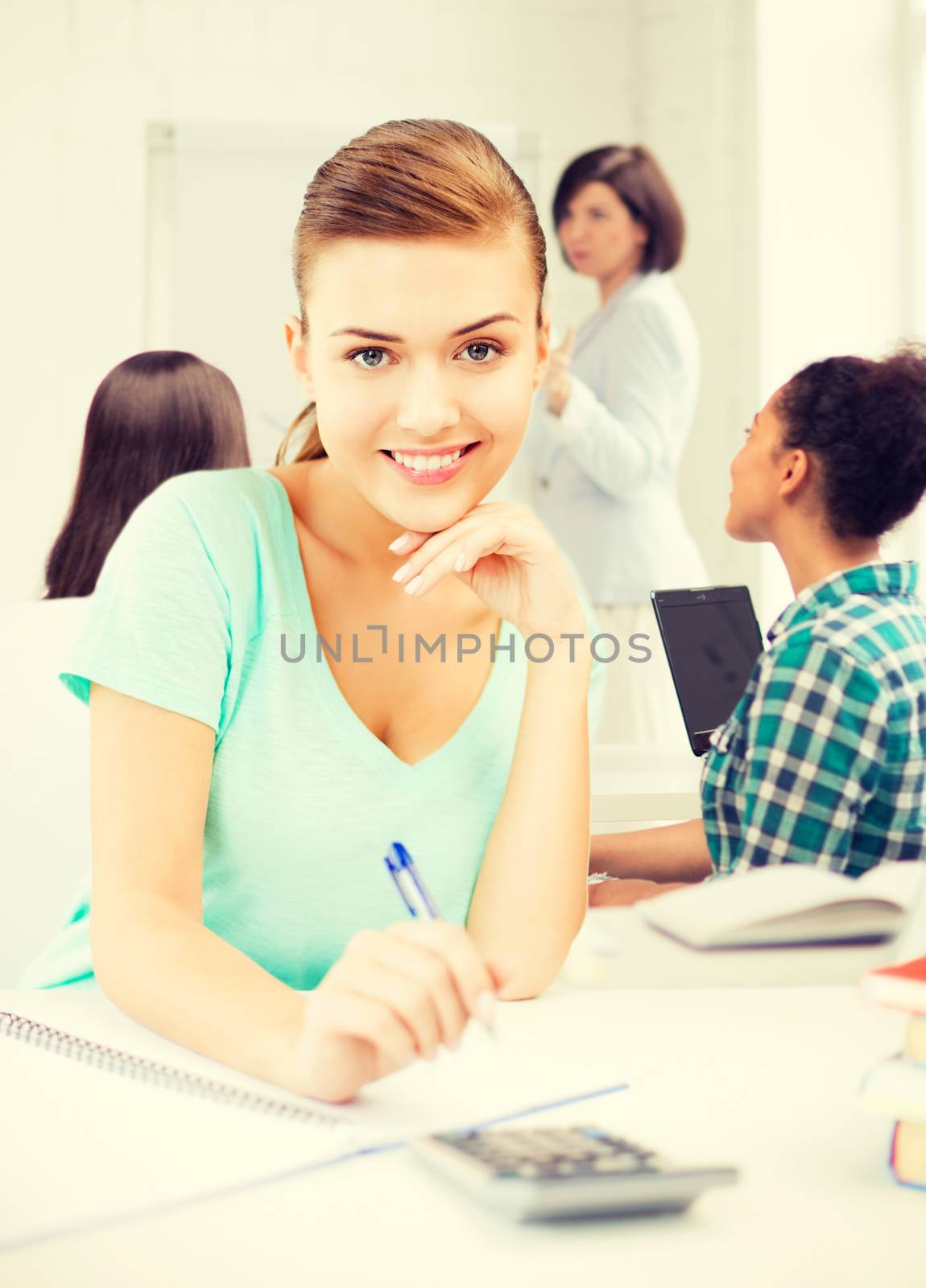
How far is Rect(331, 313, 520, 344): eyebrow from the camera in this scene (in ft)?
1.12

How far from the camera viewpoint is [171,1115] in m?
0.25

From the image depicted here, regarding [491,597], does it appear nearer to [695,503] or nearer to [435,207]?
[435,207]

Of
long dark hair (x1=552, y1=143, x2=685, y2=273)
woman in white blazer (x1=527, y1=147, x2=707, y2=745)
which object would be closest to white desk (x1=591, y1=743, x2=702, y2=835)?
woman in white blazer (x1=527, y1=147, x2=707, y2=745)

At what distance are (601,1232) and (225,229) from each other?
1.47m

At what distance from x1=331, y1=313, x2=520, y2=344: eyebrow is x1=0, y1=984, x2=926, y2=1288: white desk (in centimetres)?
20

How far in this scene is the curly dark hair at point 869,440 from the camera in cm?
38

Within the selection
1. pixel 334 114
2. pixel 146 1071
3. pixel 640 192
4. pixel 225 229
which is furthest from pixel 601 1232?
pixel 334 114

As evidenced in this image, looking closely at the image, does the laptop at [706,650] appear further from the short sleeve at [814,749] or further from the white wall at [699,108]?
the white wall at [699,108]

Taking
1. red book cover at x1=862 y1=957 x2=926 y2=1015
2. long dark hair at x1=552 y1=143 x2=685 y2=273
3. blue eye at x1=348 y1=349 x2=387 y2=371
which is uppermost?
long dark hair at x1=552 y1=143 x2=685 y2=273

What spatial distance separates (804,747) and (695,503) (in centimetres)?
50

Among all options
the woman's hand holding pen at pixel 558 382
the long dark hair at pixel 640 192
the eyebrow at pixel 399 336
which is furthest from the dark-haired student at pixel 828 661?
the long dark hair at pixel 640 192

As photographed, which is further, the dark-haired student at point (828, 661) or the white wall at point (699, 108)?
the white wall at point (699, 108)

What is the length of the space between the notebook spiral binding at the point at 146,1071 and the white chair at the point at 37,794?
0.24m

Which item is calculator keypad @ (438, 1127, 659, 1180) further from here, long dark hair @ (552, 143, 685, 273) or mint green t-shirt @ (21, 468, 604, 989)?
long dark hair @ (552, 143, 685, 273)
